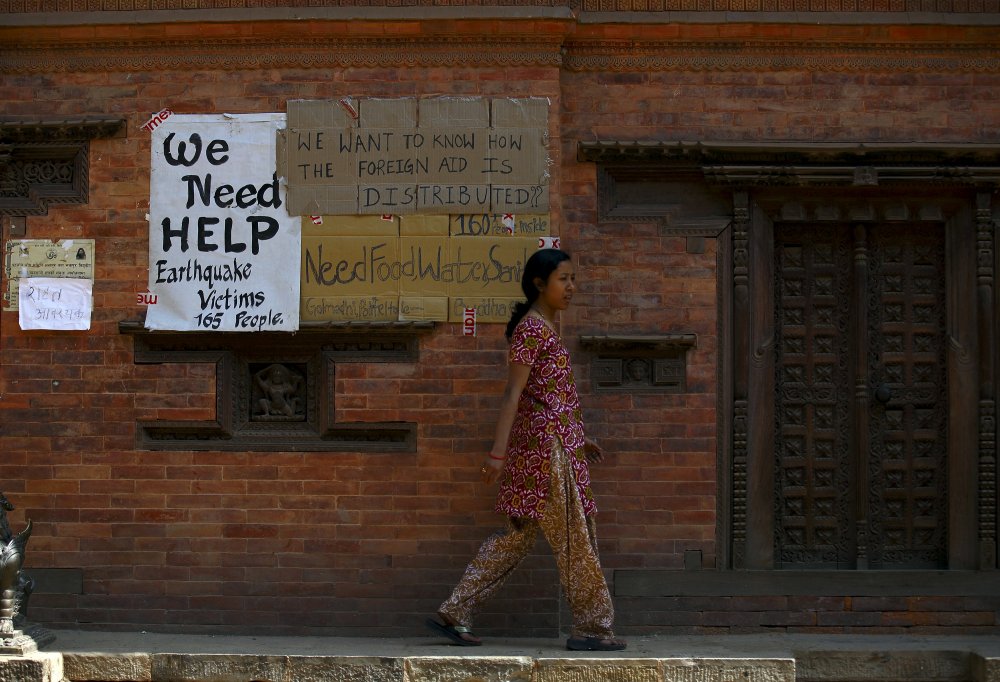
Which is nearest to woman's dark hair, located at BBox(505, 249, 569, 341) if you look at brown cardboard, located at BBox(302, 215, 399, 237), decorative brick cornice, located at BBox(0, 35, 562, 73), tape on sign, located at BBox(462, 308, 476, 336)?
tape on sign, located at BBox(462, 308, 476, 336)

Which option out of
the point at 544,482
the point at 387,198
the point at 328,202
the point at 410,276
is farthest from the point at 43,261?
the point at 544,482

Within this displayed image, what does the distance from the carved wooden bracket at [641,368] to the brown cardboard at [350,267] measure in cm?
118

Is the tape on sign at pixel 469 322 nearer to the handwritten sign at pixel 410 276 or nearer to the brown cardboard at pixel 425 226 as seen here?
the handwritten sign at pixel 410 276

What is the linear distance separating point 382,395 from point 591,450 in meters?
1.21

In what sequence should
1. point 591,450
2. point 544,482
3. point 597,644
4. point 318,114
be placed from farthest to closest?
point 318,114
point 591,450
point 597,644
point 544,482

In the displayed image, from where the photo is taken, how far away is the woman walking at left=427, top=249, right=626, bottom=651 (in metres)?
6.56

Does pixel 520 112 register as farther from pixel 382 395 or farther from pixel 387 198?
pixel 382 395

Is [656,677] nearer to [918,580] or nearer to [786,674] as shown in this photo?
[786,674]

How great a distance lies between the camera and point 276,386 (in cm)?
743

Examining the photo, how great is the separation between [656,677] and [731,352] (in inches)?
77.3

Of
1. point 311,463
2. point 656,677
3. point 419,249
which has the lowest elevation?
point 656,677

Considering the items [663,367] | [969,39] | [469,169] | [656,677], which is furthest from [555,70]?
[656,677]

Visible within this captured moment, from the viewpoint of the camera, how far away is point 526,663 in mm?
6402

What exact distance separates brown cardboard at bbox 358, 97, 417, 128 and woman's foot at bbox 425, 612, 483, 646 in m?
2.71
